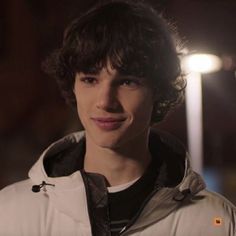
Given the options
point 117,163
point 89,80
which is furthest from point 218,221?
point 89,80

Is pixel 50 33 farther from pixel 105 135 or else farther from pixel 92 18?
pixel 105 135

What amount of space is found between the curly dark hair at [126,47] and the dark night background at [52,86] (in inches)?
3.5

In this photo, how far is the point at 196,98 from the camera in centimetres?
81

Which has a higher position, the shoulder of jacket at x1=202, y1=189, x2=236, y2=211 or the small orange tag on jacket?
the shoulder of jacket at x1=202, y1=189, x2=236, y2=211

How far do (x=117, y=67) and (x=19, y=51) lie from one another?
0.31 meters

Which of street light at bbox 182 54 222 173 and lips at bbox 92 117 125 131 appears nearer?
lips at bbox 92 117 125 131

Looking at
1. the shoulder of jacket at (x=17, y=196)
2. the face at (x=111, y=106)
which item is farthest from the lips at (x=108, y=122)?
the shoulder of jacket at (x=17, y=196)

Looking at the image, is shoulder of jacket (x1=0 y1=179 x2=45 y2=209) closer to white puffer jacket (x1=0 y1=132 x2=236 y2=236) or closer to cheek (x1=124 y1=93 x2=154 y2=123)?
white puffer jacket (x1=0 y1=132 x2=236 y2=236)

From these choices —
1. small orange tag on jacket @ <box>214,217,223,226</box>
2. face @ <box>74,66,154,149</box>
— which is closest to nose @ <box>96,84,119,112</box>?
face @ <box>74,66,154,149</box>

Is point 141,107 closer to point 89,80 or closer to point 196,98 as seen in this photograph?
point 89,80

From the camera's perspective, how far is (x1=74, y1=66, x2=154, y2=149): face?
2.01 ft

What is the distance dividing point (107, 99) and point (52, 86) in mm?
210

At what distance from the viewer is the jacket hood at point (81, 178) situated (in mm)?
625

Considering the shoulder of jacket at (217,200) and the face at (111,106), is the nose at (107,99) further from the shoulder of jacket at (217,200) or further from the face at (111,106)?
the shoulder of jacket at (217,200)
